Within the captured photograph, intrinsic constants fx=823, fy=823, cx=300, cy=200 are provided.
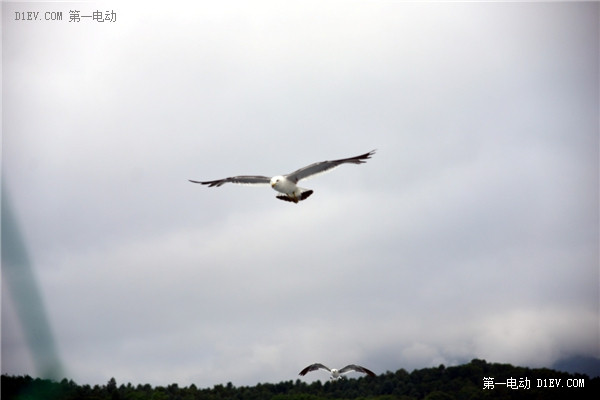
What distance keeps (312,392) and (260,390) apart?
8227mm

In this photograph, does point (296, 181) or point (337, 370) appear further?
point (337, 370)

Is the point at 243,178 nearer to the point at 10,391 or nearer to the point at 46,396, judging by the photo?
the point at 46,396

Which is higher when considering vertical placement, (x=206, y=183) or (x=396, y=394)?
(x=206, y=183)

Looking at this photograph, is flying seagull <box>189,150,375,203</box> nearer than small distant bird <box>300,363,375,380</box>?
Yes

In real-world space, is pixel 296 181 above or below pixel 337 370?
above

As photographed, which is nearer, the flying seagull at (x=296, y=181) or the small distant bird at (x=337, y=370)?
the flying seagull at (x=296, y=181)

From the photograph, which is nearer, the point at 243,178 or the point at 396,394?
the point at 243,178

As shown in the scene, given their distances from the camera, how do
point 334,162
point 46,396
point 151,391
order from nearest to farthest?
1. point 334,162
2. point 46,396
3. point 151,391

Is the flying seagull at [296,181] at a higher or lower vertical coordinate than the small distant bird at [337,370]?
higher

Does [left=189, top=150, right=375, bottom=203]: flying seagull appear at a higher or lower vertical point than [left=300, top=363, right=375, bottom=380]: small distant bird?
higher

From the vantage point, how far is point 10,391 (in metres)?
81.6

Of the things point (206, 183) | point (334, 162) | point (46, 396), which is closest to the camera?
point (334, 162)

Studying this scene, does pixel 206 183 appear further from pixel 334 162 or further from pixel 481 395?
pixel 481 395

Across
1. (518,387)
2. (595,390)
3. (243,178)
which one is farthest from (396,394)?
(243,178)
